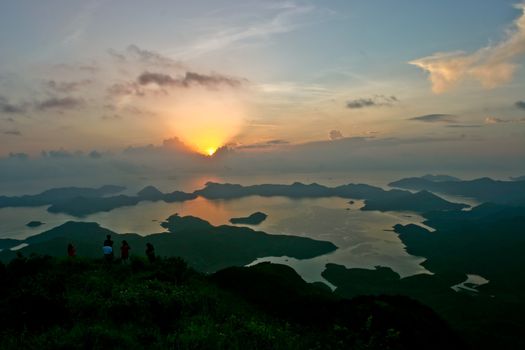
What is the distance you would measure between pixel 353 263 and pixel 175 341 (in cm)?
15165

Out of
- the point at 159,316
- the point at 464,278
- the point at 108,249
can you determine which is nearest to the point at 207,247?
the point at 464,278

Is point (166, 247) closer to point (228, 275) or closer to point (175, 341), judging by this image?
point (228, 275)

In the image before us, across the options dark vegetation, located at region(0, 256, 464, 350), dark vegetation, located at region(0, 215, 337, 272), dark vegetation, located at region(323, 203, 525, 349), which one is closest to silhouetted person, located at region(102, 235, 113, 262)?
dark vegetation, located at region(0, 256, 464, 350)

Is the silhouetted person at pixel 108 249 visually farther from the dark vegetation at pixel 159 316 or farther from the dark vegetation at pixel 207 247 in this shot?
the dark vegetation at pixel 207 247

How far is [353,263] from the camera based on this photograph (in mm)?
156125

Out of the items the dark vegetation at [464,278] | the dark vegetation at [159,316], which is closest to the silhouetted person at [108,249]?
the dark vegetation at [159,316]

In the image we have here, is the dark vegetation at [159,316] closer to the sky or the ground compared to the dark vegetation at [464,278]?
closer to the sky

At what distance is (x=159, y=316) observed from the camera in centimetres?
1886

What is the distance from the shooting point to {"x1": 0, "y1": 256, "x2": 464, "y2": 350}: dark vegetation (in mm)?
15648

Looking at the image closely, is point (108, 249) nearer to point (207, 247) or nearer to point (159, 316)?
point (159, 316)

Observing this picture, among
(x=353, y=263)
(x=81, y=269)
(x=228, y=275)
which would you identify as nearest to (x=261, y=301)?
(x=228, y=275)

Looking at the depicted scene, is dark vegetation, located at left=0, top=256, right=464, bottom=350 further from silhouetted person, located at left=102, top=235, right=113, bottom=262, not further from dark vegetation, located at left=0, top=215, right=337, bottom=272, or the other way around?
dark vegetation, located at left=0, top=215, right=337, bottom=272

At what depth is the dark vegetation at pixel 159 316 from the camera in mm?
15648

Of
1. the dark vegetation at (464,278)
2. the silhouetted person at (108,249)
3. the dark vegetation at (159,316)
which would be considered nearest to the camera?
the dark vegetation at (159,316)
